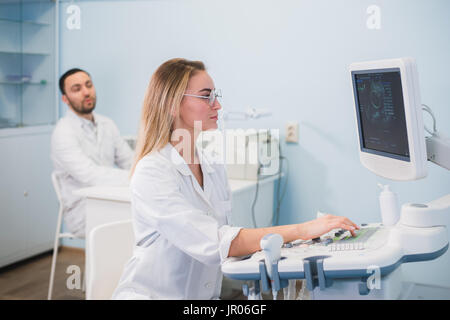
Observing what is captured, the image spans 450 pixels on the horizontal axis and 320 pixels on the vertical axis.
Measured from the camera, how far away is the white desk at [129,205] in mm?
2080

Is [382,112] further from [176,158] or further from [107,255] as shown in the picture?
[107,255]

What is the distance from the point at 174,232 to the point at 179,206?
6 centimetres

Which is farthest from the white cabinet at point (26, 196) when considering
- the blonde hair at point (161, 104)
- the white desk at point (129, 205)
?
the blonde hair at point (161, 104)

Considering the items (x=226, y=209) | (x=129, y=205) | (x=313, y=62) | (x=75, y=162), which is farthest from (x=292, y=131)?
(x=75, y=162)

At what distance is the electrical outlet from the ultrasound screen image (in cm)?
80

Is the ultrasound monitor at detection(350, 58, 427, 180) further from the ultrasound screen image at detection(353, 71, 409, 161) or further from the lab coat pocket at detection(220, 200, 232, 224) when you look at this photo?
the lab coat pocket at detection(220, 200, 232, 224)

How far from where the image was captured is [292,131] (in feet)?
7.25

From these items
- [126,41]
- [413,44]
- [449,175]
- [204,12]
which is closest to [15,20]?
[126,41]

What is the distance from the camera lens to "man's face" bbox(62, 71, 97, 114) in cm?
285

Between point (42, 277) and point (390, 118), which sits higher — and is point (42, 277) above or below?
below

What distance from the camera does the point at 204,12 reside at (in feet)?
7.54

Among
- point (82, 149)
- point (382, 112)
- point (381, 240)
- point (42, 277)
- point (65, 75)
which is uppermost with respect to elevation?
point (65, 75)

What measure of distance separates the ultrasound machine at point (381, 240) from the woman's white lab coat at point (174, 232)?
4.2 inches

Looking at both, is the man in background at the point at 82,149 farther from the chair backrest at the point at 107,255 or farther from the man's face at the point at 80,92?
the chair backrest at the point at 107,255
